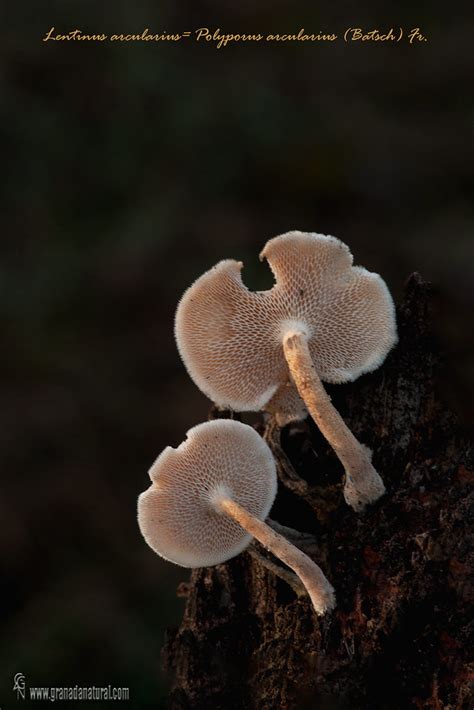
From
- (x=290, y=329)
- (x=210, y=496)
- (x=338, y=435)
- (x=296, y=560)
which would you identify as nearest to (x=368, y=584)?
(x=296, y=560)

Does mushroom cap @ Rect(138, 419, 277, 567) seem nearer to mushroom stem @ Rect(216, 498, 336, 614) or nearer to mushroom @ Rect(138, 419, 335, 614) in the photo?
mushroom @ Rect(138, 419, 335, 614)

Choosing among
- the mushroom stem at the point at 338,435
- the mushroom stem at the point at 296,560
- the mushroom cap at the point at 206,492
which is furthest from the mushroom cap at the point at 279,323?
the mushroom stem at the point at 296,560

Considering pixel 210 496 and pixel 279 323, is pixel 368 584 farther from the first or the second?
pixel 279 323

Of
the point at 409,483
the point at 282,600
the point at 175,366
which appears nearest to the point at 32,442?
the point at 175,366

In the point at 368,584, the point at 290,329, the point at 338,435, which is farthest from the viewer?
the point at 290,329

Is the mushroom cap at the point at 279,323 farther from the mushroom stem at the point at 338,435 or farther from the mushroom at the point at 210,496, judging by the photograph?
the mushroom at the point at 210,496

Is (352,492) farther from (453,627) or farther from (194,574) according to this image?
(194,574)
